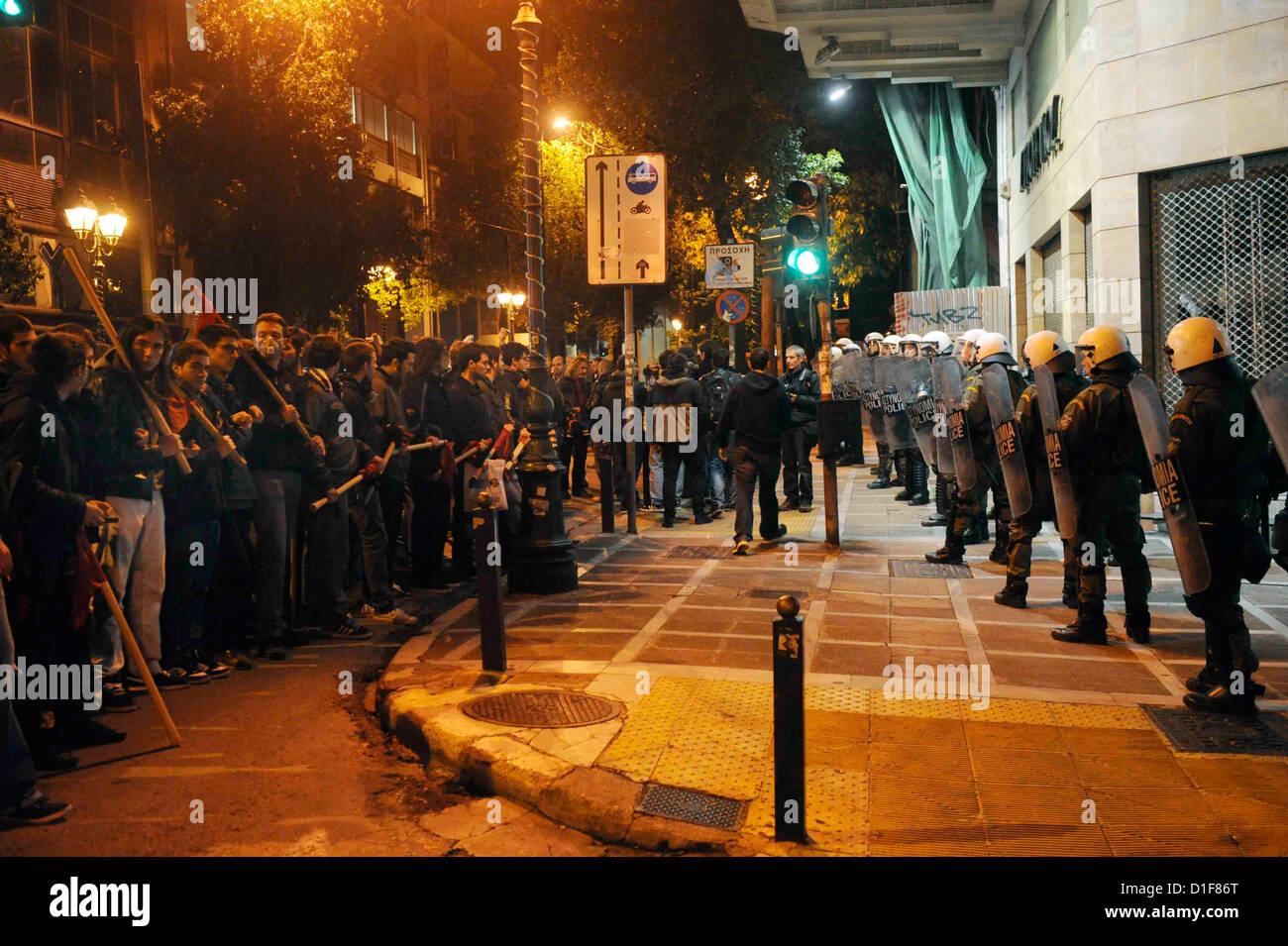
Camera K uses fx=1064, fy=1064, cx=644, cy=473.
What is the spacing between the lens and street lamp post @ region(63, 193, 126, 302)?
14.1m

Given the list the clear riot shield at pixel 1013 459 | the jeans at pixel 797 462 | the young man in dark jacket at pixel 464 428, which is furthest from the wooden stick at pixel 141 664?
the jeans at pixel 797 462

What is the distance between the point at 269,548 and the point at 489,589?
6.02 feet

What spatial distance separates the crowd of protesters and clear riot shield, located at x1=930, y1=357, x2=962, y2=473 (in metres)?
1.56

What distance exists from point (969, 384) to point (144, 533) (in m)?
6.56

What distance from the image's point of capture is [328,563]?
748 centimetres

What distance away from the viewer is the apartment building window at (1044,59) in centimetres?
1390

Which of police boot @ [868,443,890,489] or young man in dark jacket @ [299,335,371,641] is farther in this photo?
police boot @ [868,443,890,489]

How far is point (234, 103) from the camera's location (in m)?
20.5

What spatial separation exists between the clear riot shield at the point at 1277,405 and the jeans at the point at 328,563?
5.68m

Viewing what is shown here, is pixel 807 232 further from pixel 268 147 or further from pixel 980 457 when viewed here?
pixel 268 147

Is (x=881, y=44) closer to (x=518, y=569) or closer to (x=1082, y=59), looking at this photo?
(x=1082, y=59)

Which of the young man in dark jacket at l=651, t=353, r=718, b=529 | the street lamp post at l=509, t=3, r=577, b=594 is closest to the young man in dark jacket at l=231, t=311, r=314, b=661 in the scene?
the street lamp post at l=509, t=3, r=577, b=594

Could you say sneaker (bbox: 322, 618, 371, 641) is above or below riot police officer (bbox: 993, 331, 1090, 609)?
below

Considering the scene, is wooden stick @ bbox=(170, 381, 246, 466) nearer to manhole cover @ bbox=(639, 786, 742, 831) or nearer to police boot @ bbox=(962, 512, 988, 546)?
manhole cover @ bbox=(639, 786, 742, 831)
